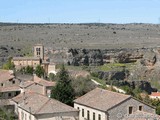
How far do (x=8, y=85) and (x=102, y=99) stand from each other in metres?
16.6

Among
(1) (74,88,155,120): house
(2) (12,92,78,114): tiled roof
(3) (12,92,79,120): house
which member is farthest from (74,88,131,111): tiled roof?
(2) (12,92,78,114): tiled roof

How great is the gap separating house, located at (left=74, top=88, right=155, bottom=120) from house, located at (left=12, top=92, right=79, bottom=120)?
1313 mm

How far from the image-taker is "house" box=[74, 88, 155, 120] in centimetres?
3303

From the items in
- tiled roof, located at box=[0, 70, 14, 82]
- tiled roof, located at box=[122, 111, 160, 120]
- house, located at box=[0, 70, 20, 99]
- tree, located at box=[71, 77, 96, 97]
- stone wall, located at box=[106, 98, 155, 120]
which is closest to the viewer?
tiled roof, located at box=[122, 111, 160, 120]

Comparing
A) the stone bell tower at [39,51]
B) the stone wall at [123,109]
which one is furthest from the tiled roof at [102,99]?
the stone bell tower at [39,51]

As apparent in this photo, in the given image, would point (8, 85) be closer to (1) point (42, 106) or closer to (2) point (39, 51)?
(1) point (42, 106)

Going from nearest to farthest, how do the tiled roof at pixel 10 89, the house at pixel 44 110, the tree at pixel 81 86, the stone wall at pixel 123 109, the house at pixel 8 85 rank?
the stone wall at pixel 123 109
the house at pixel 44 110
the house at pixel 8 85
the tiled roof at pixel 10 89
the tree at pixel 81 86

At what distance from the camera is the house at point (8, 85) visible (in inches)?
1764

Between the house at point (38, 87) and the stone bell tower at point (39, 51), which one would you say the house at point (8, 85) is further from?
the stone bell tower at point (39, 51)

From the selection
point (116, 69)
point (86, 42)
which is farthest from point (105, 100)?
point (86, 42)

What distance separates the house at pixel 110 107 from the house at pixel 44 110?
4.31 ft

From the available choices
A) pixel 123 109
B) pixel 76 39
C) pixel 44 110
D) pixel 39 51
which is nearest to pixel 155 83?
pixel 39 51

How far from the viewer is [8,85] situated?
159 ft

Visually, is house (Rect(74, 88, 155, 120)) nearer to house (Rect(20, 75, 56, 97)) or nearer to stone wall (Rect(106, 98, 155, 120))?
stone wall (Rect(106, 98, 155, 120))
